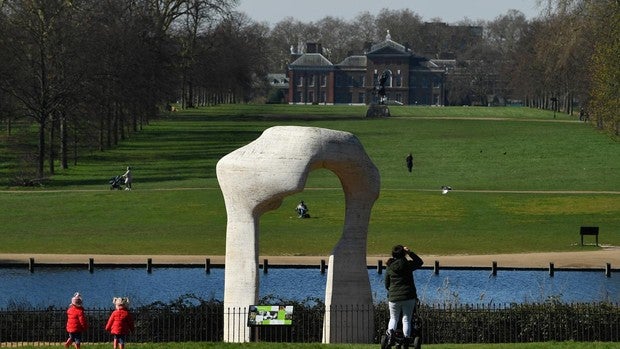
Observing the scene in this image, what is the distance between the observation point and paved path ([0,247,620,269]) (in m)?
54.8

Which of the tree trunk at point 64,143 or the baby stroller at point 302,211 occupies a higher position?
the tree trunk at point 64,143

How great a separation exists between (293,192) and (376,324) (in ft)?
13.7

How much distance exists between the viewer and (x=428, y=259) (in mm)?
56375

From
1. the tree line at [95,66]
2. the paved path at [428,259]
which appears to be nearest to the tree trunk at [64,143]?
the tree line at [95,66]

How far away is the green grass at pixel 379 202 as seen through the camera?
61.8 m

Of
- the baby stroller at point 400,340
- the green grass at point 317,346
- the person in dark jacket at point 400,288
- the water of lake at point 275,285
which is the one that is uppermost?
the person in dark jacket at point 400,288

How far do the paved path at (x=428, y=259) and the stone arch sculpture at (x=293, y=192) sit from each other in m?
20.2

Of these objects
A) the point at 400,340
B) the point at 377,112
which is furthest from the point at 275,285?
the point at 377,112

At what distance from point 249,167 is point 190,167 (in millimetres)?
Result: 65474

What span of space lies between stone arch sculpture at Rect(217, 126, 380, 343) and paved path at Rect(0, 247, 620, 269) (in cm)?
2018

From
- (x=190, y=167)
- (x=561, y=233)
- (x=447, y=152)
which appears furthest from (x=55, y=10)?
(x=561, y=233)

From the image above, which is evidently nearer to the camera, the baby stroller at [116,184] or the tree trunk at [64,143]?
the baby stroller at [116,184]

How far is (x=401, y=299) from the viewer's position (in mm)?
29250

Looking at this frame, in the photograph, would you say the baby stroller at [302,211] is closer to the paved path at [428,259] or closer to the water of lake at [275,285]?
the paved path at [428,259]
